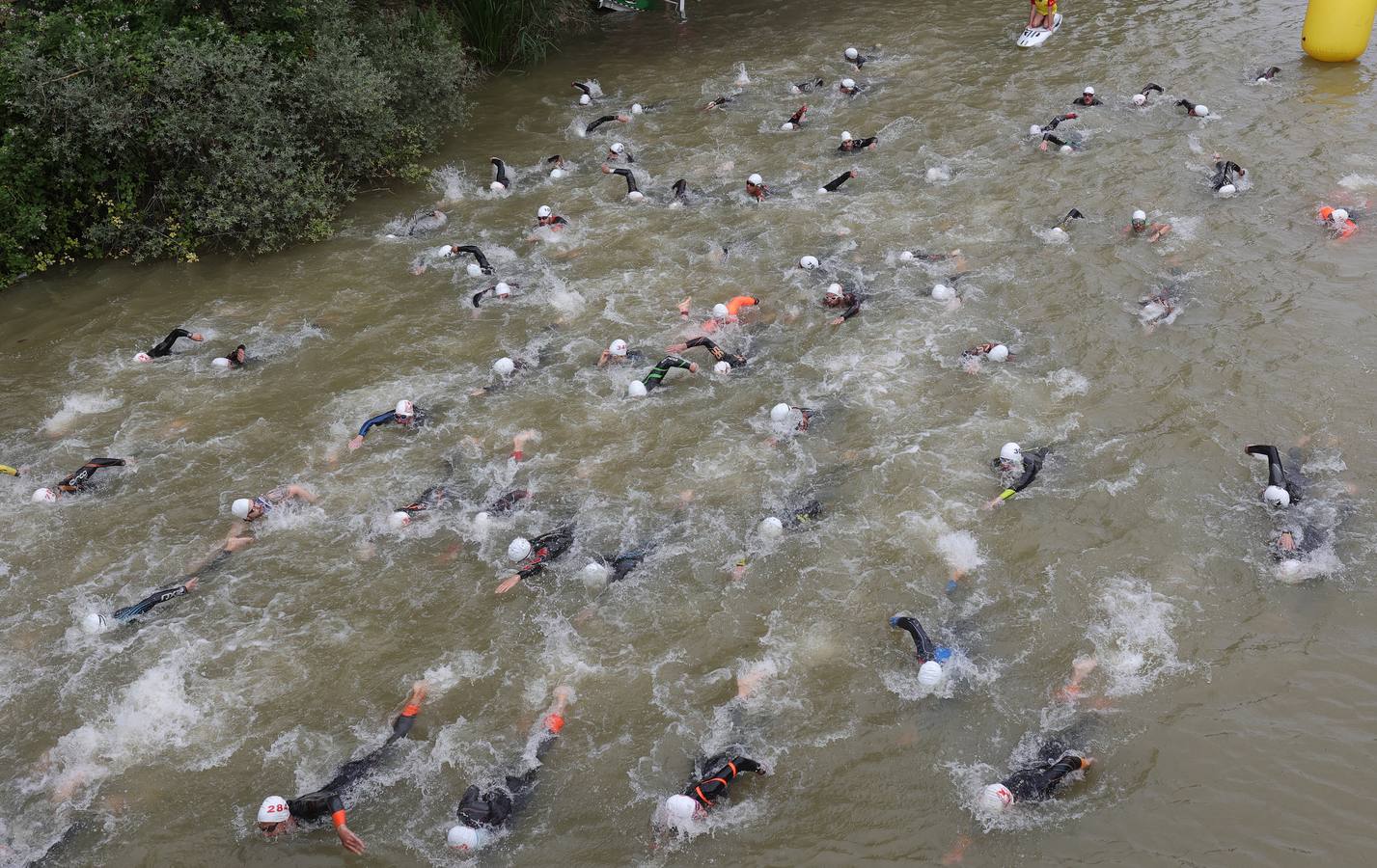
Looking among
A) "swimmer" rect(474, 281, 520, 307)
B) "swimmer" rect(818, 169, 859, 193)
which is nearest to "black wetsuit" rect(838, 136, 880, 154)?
"swimmer" rect(818, 169, 859, 193)

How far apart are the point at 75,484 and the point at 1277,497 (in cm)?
1280

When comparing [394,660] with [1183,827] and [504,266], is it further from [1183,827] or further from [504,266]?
[504,266]

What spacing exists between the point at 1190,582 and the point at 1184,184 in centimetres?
878

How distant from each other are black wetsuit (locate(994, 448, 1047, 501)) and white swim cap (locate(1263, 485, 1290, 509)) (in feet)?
6.81

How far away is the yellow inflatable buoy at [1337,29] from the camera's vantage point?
1675cm

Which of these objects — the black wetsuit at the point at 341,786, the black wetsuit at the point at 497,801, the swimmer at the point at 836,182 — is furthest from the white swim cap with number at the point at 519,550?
the swimmer at the point at 836,182

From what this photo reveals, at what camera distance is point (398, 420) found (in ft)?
36.0

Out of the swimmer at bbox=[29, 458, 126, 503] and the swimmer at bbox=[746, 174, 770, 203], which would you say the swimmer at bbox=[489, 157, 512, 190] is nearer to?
the swimmer at bbox=[746, 174, 770, 203]

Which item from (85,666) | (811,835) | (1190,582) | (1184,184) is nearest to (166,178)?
(85,666)

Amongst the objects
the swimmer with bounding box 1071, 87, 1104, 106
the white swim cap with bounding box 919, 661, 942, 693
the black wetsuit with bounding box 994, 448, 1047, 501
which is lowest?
the white swim cap with bounding box 919, 661, 942, 693

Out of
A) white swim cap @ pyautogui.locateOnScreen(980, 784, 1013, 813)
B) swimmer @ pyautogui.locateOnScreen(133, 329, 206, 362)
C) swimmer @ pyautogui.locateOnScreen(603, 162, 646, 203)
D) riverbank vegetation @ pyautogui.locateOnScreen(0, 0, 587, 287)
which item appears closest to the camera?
white swim cap @ pyautogui.locateOnScreen(980, 784, 1013, 813)

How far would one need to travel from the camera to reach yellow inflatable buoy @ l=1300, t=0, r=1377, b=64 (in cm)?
1675

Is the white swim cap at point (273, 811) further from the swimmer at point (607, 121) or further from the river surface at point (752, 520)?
the swimmer at point (607, 121)

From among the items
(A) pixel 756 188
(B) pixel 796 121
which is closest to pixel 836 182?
(A) pixel 756 188
